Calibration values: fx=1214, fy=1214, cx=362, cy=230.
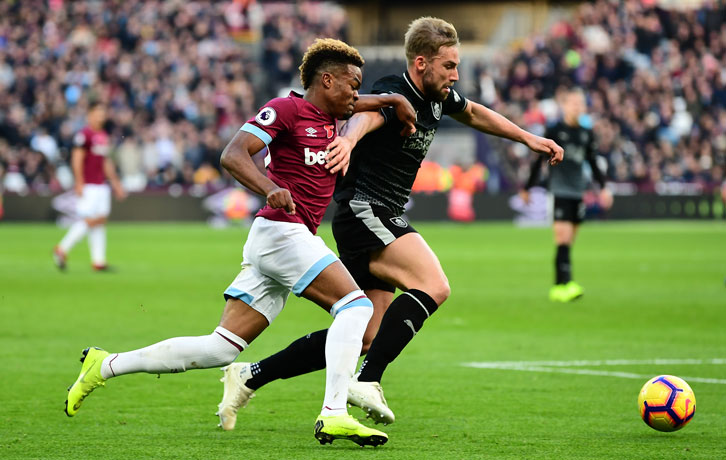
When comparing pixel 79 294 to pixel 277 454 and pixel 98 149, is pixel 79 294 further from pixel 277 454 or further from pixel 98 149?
pixel 277 454

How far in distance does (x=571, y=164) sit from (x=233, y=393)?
9119mm

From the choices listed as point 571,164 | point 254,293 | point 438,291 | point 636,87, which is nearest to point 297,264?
point 254,293

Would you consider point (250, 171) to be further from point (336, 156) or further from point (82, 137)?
point (82, 137)

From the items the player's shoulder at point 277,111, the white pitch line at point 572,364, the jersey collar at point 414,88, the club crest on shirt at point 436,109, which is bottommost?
the white pitch line at point 572,364

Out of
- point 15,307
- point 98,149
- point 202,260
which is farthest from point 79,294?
point 202,260

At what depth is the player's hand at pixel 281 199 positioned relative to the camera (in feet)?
18.9

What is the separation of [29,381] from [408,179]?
315 cm

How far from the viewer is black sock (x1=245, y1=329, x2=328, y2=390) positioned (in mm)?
6789

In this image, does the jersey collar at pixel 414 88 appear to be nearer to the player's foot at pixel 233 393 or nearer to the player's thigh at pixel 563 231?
the player's foot at pixel 233 393

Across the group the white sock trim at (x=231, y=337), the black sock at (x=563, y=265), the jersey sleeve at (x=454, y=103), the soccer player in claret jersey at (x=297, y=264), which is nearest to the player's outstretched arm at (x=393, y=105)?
the soccer player in claret jersey at (x=297, y=264)

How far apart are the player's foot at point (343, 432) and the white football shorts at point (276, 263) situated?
675 millimetres

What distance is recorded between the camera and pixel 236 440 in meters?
6.32

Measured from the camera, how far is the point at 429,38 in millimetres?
6973

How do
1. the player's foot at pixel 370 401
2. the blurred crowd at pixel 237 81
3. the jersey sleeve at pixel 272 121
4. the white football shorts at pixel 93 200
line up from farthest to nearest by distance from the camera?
the blurred crowd at pixel 237 81 → the white football shorts at pixel 93 200 → the player's foot at pixel 370 401 → the jersey sleeve at pixel 272 121
